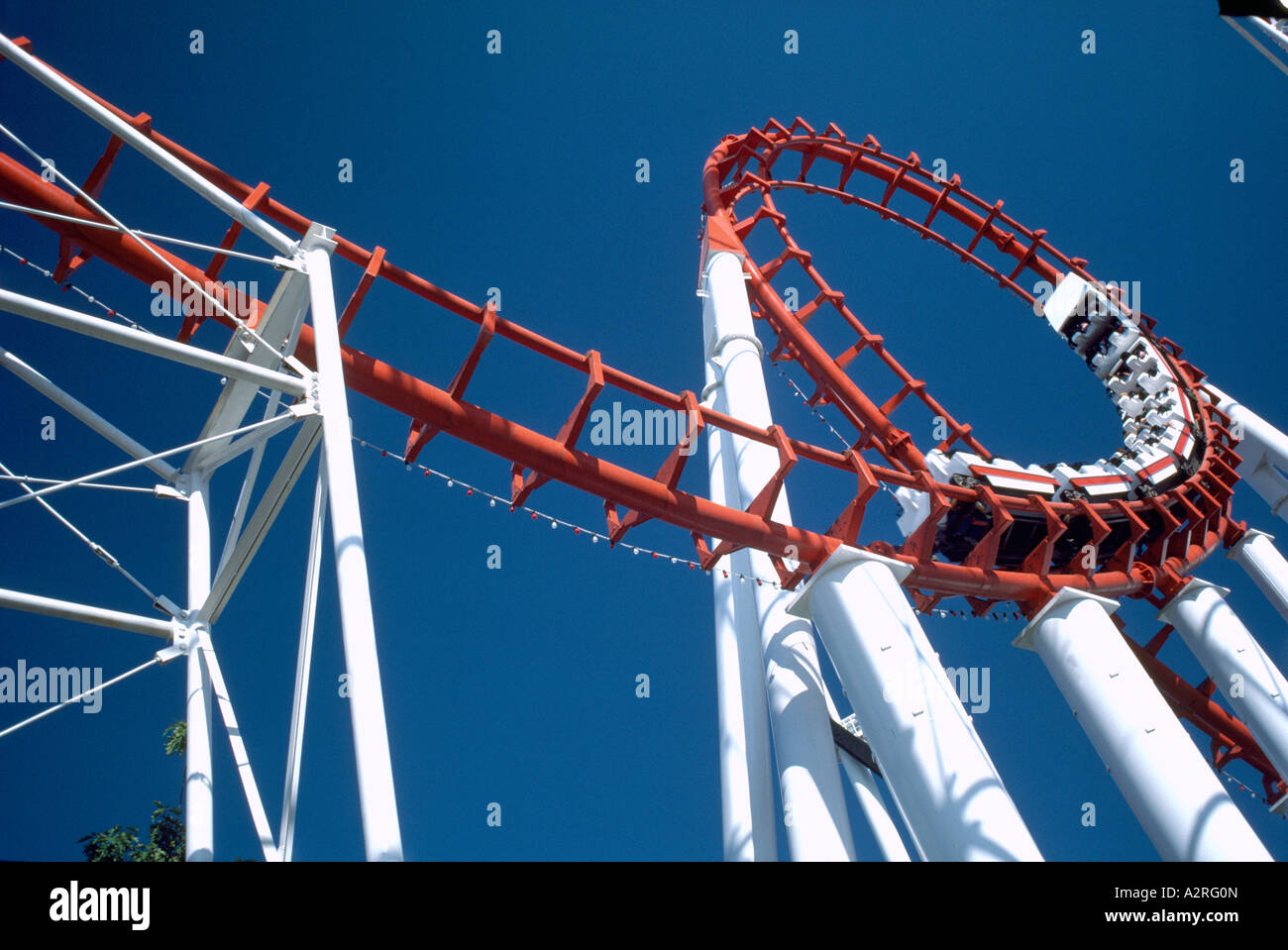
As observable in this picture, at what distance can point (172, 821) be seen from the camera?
46.5 feet

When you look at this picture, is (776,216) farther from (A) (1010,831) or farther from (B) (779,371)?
(A) (1010,831)

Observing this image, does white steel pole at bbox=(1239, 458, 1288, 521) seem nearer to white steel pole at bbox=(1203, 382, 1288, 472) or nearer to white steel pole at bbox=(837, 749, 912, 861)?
white steel pole at bbox=(1203, 382, 1288, 472)

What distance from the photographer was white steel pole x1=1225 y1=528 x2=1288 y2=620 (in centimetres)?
1535

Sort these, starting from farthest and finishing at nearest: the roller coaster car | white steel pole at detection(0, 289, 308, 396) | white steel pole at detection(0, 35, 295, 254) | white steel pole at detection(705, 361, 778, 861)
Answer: the roller coaster car
white steel pole at detection(705, 361, 778, 861)
white steel pole at detection(0, 35, 295, 254)
white steel pole at detection(0, 289, 308, 396)

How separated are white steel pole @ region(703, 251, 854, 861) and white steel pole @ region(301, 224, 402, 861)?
4.94m

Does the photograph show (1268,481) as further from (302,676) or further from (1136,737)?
(302,676)

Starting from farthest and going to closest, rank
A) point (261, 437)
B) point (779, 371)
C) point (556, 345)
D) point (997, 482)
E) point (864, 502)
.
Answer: point (779, 371)
point (997, 482)
point (864, 502)
point (556, 345)
point (261, 437)

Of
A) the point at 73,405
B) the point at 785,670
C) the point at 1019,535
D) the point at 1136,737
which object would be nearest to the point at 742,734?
the point at 785,670

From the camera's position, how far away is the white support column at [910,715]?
25.9ft

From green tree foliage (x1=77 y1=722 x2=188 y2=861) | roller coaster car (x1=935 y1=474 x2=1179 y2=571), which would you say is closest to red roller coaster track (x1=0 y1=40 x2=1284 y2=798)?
roller coaster car (x1=935 y1=474 x2=1179 y2=571)

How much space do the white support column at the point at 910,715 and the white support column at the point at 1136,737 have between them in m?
2.29

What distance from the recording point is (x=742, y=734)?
35.6 ft
